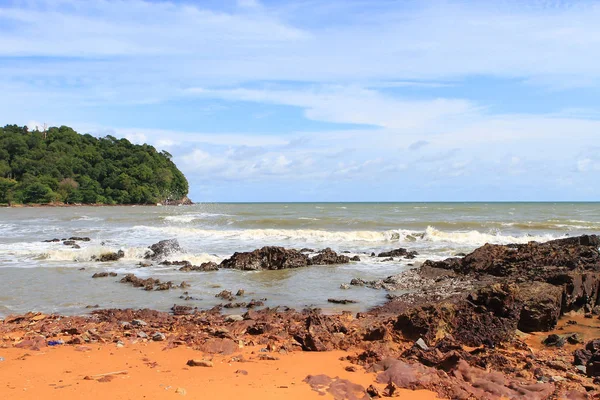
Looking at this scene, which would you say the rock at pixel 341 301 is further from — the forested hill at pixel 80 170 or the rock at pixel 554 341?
the forested hill at pixel 80 170

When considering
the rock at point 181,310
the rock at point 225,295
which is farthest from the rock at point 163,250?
the rock at point 181,310

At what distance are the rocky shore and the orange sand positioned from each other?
0.22 metres

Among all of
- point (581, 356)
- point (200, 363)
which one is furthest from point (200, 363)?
point (581, 356)

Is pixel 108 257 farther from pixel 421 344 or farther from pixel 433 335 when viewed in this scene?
pixel 421 344

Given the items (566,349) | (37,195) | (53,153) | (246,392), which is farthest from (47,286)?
(53,153)

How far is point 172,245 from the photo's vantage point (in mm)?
15562

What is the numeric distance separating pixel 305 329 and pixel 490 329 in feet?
7.52

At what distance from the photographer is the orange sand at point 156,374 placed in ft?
13.2

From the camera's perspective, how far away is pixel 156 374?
456cm

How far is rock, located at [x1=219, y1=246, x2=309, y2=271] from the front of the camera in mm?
13062

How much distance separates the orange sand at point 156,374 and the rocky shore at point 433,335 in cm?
22

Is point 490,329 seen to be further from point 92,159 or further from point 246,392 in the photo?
point 92,159

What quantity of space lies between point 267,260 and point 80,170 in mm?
91869

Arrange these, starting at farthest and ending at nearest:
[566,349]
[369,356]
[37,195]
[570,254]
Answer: [37,195], [570,254], [566,349], [369,356]
